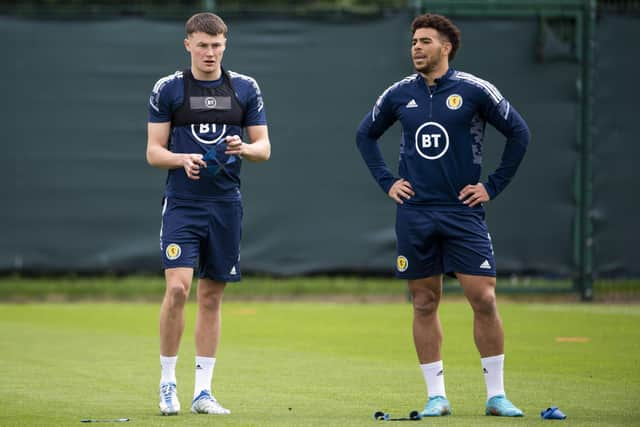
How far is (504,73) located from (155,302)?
4429 millimetres

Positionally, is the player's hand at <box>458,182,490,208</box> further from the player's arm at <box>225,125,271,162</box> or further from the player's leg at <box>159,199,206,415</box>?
the player's leg at <box>159,199,206,415</box>

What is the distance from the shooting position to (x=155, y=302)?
1342 centimetres

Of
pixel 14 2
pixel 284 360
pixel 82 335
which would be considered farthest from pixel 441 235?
pixel 14 2

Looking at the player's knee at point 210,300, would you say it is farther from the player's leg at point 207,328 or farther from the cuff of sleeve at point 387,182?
the cuff of sleeve at point 387,182

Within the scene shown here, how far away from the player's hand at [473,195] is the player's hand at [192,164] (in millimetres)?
1353

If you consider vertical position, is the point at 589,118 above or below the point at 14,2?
below

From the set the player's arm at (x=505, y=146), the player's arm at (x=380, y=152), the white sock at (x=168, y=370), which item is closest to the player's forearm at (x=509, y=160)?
the player's arm at (x=505, y=146)

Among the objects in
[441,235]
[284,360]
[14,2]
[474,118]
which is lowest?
[284,360]

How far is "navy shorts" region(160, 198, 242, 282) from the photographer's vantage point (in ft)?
21.6

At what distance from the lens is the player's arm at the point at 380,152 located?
259 inches

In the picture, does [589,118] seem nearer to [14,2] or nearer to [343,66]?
[343,66]

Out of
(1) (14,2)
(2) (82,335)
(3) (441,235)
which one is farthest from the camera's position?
(1) (14,2)

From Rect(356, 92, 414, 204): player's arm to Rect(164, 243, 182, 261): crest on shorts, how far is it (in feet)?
3.73

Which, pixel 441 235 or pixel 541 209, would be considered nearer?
pixel 441 235
